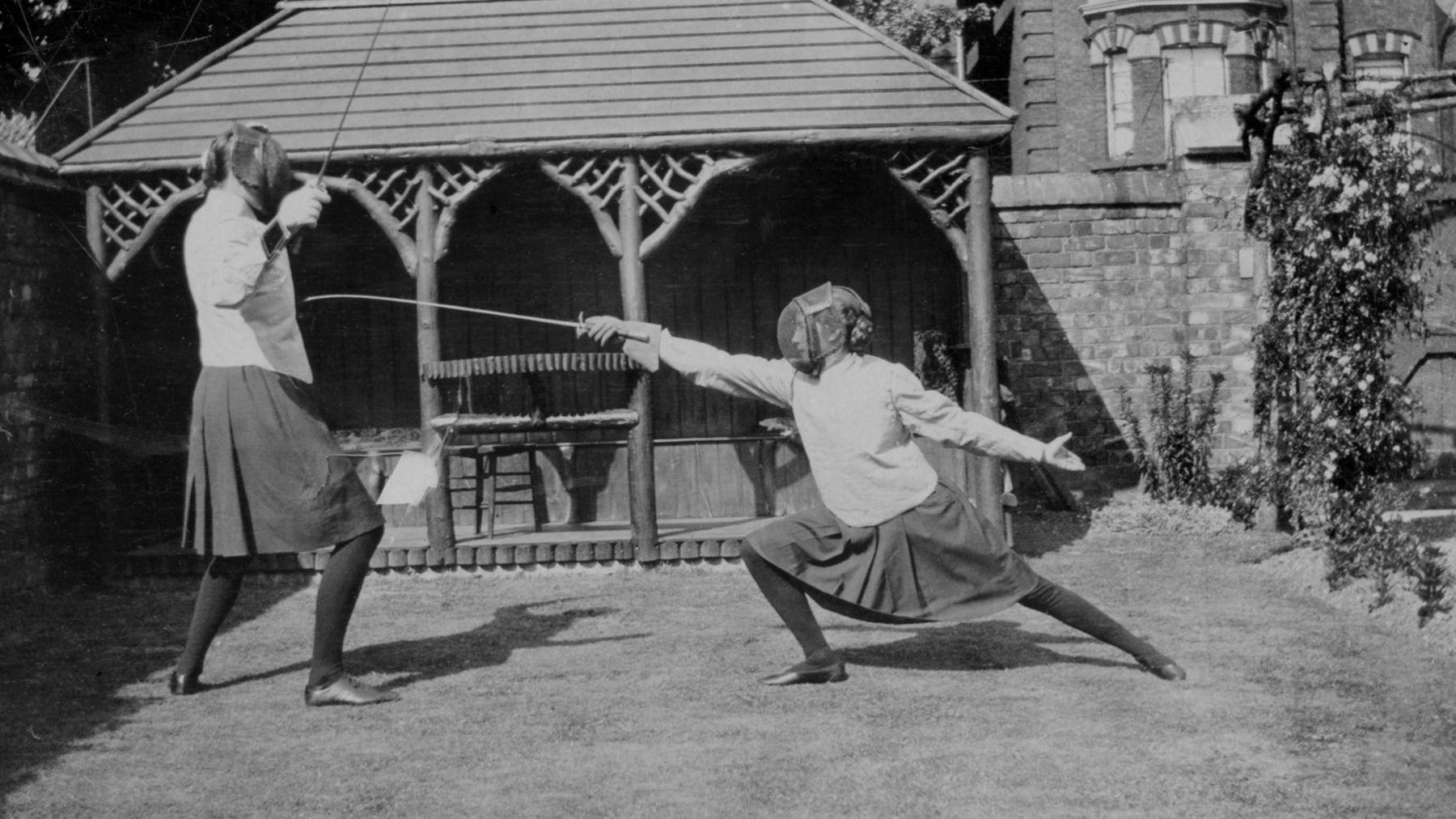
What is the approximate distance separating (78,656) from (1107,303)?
8638mm

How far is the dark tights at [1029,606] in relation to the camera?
18.6 ft

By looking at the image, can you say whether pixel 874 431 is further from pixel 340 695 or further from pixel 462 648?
pixel 462 648

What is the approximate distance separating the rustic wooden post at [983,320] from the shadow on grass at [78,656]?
4.39 meters

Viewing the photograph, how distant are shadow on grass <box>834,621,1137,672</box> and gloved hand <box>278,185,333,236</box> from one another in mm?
2874

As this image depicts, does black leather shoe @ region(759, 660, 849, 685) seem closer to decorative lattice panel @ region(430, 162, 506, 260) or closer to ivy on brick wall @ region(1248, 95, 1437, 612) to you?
ivy on brick wall @ region(1248, 95, 1437, 612)

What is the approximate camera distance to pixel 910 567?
18.6 feet

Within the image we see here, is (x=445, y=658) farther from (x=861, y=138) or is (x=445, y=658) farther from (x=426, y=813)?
(x=861, y=138)

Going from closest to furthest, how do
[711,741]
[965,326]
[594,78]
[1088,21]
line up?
[711,741] < [594,78] < [965,326] < [1088,21]

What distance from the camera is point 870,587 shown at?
5.65 m

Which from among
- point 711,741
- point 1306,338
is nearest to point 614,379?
point 1306,338

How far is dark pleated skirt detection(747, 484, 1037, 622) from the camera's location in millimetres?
5648

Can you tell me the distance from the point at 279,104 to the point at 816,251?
4.35 meters

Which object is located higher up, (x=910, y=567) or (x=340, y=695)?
(x=910, y=567)

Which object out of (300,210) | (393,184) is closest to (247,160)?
(300,210)
